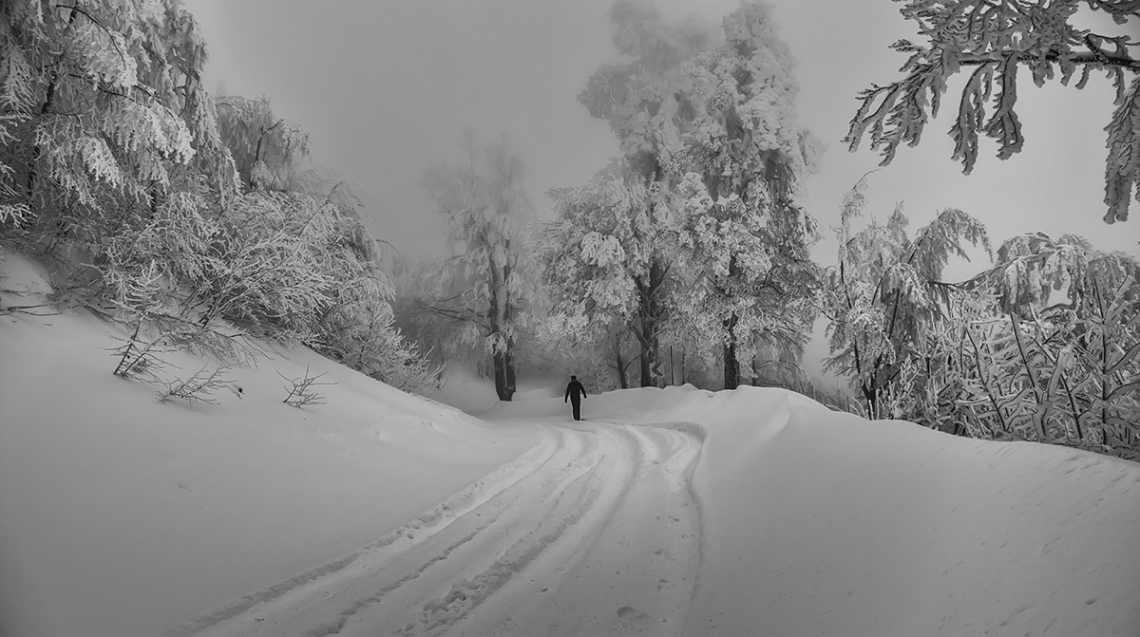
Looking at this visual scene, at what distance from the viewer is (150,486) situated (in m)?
→ 2.79

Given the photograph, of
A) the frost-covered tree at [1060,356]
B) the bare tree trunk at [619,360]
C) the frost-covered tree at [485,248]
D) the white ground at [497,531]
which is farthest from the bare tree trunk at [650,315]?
the frost-covered tree at [1060,356]

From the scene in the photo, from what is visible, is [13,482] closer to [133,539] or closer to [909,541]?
[133,539]

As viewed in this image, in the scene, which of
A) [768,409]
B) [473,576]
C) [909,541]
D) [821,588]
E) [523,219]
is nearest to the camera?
[909,541]

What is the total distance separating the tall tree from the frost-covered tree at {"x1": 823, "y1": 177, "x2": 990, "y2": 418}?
5.40 m

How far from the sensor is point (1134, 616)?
1153 millimetres

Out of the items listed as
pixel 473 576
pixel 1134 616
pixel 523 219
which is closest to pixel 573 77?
pixel 523 219

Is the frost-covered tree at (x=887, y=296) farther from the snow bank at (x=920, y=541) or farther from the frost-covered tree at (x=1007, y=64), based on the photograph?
the frost-covered tree at (x=1007, y=64)

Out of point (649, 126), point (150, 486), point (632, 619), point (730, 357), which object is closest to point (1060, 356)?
point (632, 619)

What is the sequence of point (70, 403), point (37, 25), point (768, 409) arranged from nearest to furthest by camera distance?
point (70, 403) → point (37, 25) → point (768, 409)

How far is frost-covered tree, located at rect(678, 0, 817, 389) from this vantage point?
968 centimetres

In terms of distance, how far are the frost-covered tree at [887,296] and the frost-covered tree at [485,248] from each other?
10.7 meters

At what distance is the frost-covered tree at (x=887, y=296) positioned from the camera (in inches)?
212

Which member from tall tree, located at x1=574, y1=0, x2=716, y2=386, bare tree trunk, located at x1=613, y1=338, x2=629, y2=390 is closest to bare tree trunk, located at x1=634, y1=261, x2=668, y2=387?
tall tree, located at x1=574, y1=0, x2=716, y2=386

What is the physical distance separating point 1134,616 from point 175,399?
5.17m
